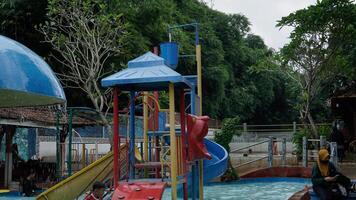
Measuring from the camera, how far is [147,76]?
6.94 metres

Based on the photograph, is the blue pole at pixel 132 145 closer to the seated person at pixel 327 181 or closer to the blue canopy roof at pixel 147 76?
the blue canopy roof at pixel 147 76

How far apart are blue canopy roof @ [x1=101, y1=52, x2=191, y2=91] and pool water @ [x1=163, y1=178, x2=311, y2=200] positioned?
6011mm

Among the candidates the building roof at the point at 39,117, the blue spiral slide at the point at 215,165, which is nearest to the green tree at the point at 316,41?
the blue spiral slide at the point at 215,165

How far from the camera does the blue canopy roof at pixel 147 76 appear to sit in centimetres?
683

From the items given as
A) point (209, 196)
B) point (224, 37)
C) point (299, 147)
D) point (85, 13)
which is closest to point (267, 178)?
point (299, 147)

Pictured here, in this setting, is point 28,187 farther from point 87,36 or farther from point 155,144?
point 155,144

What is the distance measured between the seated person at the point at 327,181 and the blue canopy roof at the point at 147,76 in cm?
226

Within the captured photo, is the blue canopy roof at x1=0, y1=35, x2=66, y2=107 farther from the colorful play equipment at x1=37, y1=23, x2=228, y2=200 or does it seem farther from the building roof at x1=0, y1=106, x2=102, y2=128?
the building roof at x1=0, y1=106, x2=102, y2=128

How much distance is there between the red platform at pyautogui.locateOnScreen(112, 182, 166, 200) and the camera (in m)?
6.48

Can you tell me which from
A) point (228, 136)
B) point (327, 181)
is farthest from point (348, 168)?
point (327, 181)

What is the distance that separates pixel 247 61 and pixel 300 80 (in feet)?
55.9

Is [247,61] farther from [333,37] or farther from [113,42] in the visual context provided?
[113,42]

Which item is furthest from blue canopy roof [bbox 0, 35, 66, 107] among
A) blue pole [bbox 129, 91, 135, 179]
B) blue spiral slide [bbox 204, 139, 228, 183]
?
blue spiral slide [bbox 204, 139, 228, 183]

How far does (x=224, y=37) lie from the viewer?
33.6 meters
